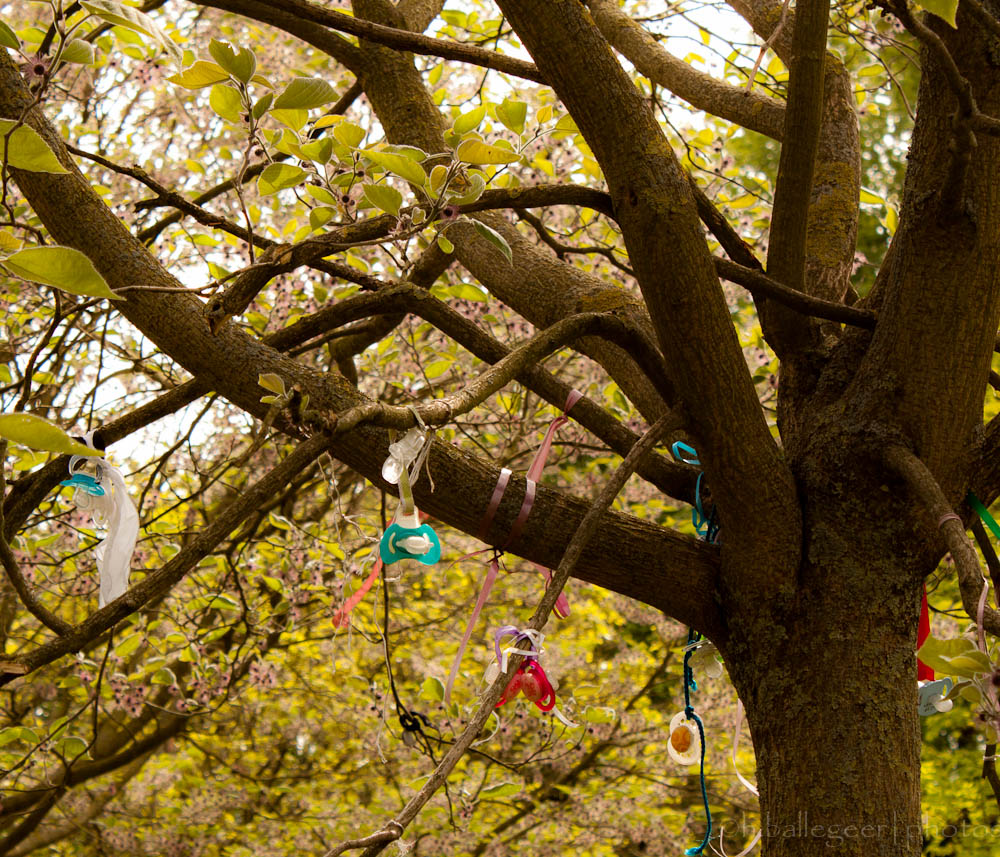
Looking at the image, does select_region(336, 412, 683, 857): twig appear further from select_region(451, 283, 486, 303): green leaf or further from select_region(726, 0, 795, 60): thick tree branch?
select_region(726, 0, 795, 60): thick tree branch

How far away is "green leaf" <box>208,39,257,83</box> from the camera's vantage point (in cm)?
122

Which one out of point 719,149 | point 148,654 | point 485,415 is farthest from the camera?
point 148,654

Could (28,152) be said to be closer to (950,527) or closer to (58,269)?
(58,269)

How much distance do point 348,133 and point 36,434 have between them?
2.85 ft

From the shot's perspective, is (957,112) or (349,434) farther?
(349,434)

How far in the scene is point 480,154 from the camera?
1330 mm

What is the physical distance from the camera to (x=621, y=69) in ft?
4.34

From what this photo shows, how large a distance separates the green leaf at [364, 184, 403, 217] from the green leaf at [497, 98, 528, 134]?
0.38m

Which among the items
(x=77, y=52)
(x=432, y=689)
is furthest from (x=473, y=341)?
(x=432, y=689)

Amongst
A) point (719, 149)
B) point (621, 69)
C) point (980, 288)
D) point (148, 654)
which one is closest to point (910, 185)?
point (980, 288)

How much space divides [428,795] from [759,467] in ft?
2.48

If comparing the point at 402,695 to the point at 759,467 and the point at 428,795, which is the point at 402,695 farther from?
the point at 428,795

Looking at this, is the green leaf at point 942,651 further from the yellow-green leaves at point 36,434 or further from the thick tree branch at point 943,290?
the yellow-green leaves at point 36,434

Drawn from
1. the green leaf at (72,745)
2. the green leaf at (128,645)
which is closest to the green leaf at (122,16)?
the green leaf at (128,645)
